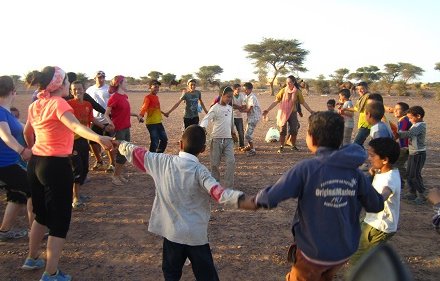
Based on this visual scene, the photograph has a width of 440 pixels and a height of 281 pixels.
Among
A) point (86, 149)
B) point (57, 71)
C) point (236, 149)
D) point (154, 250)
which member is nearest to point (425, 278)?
point (154, 250)

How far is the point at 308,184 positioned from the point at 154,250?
2.67 metres

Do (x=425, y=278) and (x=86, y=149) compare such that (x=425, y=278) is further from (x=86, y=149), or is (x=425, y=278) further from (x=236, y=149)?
(x=236, y=149)

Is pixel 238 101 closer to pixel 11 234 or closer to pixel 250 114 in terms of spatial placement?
pixel 250 114

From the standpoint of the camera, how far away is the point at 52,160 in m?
3.38

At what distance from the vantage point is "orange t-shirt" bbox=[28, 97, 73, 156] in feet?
11.0

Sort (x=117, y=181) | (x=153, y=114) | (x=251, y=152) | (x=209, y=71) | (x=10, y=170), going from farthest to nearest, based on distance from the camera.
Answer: (x=209, y=71) → (x=251, y=152) → (x=153, y=114) → (x=117, y=181) → (x=10, y=170)

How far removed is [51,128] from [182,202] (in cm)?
153

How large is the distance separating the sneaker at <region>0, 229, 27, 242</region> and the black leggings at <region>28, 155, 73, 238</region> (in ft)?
4.59

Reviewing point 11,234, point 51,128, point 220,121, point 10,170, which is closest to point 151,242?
point 11,234

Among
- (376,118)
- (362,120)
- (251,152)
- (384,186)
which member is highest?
(376,118)

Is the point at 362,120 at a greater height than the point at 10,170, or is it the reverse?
the point at 362,120

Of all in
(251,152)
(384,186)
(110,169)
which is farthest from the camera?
(251,152)

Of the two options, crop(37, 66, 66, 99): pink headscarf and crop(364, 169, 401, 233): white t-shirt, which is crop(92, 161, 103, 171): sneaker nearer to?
crop(37, 66, 66, 99): pink headscarf

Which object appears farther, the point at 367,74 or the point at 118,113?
the point at 367,74
